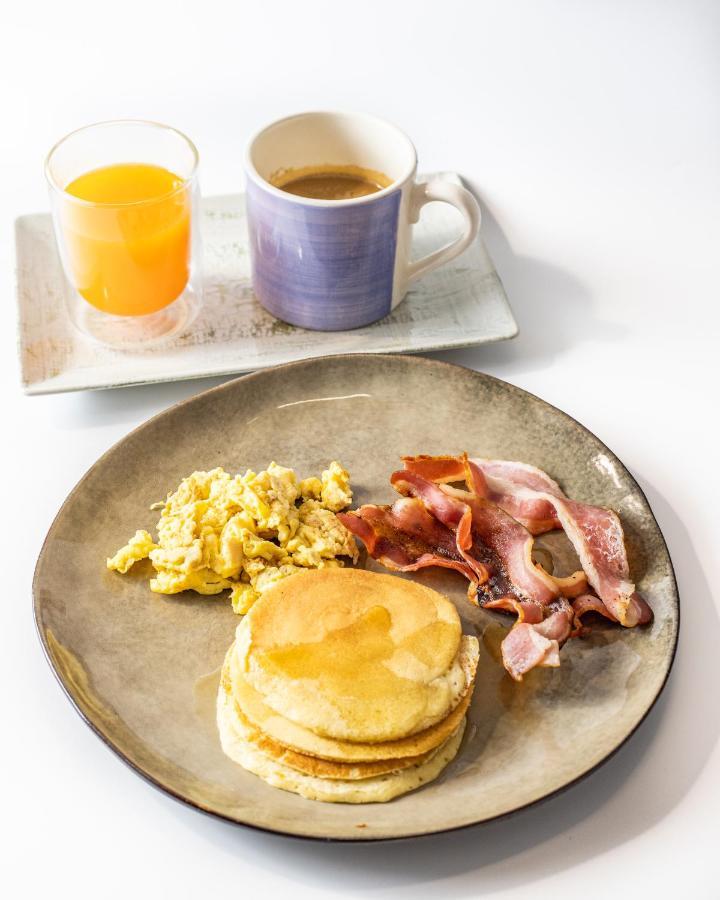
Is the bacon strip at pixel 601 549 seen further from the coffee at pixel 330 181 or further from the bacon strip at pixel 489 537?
the coffee at pixel 330 181

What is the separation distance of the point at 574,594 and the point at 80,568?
902 millimetres

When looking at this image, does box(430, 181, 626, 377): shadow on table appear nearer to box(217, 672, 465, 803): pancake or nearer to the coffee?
the coffee

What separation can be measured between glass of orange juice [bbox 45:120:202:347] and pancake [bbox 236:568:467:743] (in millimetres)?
977

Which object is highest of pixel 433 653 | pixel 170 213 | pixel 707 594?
pixel 170 213

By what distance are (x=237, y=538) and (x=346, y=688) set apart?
40 cm

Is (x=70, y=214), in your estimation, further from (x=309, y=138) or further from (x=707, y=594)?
(x=707, y=594)

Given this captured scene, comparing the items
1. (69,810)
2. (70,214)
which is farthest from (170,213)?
(69,810)

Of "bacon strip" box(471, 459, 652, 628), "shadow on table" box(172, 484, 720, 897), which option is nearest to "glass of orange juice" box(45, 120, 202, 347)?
"bacon strip" box(471, 459, 652, 628)

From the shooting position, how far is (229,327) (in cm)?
250

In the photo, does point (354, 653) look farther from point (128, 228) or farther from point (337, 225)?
point (128, 228)

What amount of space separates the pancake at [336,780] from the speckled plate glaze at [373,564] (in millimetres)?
15

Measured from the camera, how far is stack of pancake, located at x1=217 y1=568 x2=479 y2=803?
157cm

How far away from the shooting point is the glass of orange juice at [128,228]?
7.63 ft

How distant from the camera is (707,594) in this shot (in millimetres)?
2027
